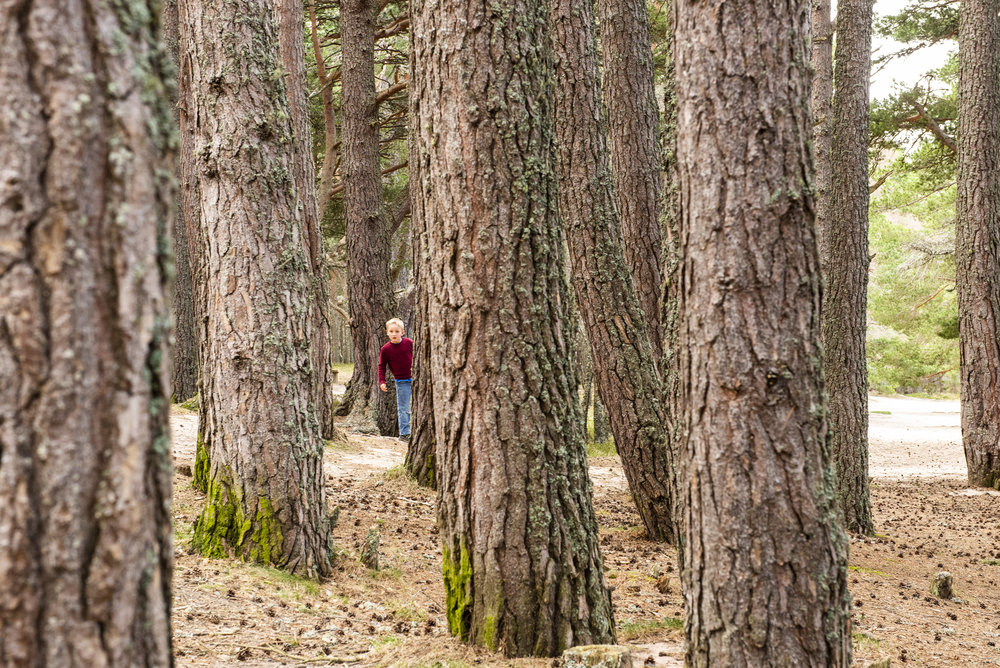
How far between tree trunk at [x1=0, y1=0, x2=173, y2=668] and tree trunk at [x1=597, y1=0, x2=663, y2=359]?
6129 millimetres

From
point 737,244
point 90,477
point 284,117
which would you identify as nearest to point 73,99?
point 90,477

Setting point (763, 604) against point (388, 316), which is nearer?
point (763, 604)

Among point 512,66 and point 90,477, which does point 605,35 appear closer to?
point 512,66

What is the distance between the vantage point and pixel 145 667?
144 centimetres

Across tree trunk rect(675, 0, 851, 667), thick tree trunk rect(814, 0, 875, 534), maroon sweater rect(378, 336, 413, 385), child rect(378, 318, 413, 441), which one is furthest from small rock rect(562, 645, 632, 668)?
maroon sweater rect(378, 336, 413, 385)

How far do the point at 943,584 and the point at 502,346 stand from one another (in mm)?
4452

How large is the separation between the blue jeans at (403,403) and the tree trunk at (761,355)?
27.6 feet

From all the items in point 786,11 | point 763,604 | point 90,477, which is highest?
point 786,11

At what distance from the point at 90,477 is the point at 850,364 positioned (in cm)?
782

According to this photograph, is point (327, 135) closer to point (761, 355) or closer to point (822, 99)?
point (822, 99)

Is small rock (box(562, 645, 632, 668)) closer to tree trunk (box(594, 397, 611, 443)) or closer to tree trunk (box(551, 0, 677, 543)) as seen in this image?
tree trunk (box(551, 0, 677, 543))

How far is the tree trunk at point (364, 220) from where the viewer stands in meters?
12.2

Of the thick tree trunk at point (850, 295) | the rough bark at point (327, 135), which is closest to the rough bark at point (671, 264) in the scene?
the thick tree trunk at point (850, 295)

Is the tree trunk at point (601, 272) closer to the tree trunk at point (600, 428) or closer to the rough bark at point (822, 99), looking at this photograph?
the rough bark at point (822, 99)
